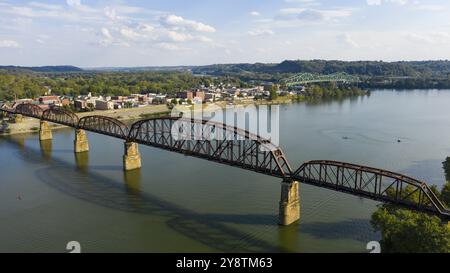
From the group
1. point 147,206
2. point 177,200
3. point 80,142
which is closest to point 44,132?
point 80,142

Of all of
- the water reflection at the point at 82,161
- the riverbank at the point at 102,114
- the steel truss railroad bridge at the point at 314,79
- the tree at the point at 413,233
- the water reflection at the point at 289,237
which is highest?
the steel truss railroad bridge at the point at 314,79

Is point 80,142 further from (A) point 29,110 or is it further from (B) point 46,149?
(A) point 29,110

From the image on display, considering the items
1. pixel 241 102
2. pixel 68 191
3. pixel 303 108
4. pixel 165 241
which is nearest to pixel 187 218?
pixel 165 241

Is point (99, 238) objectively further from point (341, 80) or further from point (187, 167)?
point (341, 80)

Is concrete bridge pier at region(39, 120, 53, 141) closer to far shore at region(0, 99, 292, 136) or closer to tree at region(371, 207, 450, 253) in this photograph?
far shore at region(0, 99, 292, 136)

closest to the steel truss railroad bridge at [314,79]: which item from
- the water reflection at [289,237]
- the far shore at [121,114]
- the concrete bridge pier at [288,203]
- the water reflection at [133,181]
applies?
the far shore at [121,114]

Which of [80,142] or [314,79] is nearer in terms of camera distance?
[80,142]

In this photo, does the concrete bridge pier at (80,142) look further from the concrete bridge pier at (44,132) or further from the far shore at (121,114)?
the far shore at (121,114)
